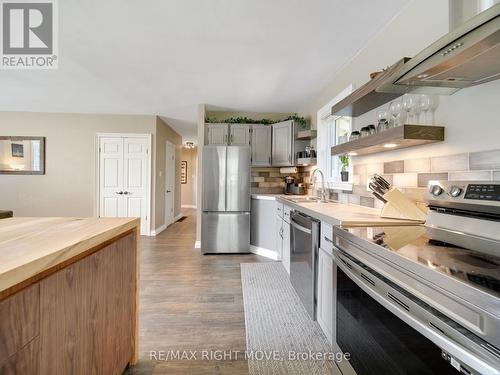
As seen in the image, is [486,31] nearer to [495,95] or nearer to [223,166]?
[495,95]

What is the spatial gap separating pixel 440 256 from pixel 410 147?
1107mm

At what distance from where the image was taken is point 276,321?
199 cm

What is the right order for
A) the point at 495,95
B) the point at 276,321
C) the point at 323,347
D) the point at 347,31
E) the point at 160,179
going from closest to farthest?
the point at 495,95 → the point at 323,347 → the point at 276,321 → the point at 347,31 → the point at 160,179

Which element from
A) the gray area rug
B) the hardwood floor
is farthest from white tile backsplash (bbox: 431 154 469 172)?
the hardwood floor

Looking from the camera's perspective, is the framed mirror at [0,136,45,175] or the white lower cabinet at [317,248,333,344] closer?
the white lower cabinet at [317,248,333,344]

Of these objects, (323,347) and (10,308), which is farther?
(323,347)

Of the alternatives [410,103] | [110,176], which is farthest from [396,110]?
[110,176]

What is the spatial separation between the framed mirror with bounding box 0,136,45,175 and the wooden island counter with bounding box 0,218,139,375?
4.69m

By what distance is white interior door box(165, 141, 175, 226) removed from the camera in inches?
232

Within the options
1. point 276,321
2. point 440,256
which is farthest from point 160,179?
Answer: point 440,256

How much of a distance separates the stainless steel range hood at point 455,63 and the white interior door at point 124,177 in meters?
4.64

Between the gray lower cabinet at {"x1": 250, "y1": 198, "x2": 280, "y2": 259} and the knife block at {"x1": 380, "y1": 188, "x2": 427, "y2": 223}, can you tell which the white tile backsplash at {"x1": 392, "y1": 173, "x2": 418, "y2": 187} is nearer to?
the knife block at {"x1": 380, "y1": 188, "x2": 427, "y2": 223}

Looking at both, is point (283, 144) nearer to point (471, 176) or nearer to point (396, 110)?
point (396, 110)

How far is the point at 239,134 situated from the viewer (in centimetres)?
417
